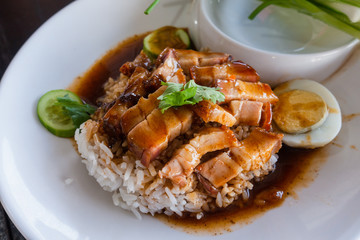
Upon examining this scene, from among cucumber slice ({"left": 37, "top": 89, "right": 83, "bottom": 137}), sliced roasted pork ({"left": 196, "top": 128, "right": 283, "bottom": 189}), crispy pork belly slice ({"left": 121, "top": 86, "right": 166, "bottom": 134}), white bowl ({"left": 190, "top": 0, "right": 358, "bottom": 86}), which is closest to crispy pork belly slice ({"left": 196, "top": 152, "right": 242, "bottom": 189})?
sliced roasted pork ({"left": 196, "top": 128, "right": 283, "bottom": 189})

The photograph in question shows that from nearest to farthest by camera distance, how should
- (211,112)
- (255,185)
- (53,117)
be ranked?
(211,112)
(255,185)
(53,117)

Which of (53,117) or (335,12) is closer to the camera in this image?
(53,117)

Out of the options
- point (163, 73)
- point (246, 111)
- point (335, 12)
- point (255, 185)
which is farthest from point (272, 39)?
point (255, 185)

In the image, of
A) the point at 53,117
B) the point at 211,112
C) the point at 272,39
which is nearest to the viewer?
the point at 211,112

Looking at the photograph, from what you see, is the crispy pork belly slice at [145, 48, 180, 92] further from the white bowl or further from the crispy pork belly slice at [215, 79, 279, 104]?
the white bowl

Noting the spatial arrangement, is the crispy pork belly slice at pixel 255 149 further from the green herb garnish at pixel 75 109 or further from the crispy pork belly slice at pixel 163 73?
the green herb garnish at pixel 75 109

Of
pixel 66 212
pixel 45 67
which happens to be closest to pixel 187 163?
pixel 66 212

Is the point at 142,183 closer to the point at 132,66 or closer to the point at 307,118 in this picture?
the point at 132,66

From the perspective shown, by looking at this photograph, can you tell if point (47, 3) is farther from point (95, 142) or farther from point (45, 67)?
point (95, 142)
